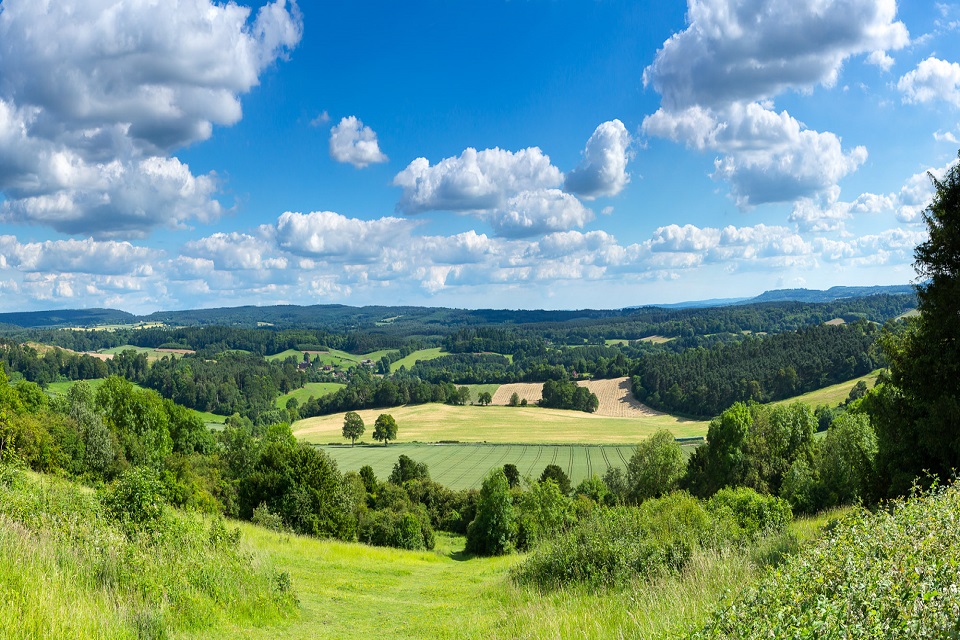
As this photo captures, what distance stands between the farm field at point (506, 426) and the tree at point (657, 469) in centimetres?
4765

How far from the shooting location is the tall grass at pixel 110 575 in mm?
7371

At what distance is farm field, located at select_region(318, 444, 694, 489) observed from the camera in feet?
271

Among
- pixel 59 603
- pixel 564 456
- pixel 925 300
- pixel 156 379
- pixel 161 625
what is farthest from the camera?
pixel 156 379

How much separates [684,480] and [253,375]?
170274mm

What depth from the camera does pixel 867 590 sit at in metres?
4.87

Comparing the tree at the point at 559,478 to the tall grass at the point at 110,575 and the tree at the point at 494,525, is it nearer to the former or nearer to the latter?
the tree at the point at 494,525

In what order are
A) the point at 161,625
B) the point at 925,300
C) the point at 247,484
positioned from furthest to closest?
the point at 247,484 < the point at 925,300 < the point at 161,625

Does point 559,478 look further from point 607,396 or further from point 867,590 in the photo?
point 607,396

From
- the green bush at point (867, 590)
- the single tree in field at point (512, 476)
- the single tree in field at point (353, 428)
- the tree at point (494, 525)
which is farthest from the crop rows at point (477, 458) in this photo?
the green bush at point (867, 590)

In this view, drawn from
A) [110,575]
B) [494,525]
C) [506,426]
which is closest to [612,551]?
[110,575]

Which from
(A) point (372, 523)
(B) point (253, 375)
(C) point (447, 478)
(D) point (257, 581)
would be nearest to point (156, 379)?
(B) point (253, 375)

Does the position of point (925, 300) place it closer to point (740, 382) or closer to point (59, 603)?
point (59, 603)

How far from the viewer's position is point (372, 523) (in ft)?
166

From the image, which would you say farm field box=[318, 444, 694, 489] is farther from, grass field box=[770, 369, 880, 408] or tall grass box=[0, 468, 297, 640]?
tall grass box=[0, 468, 297, 640]
